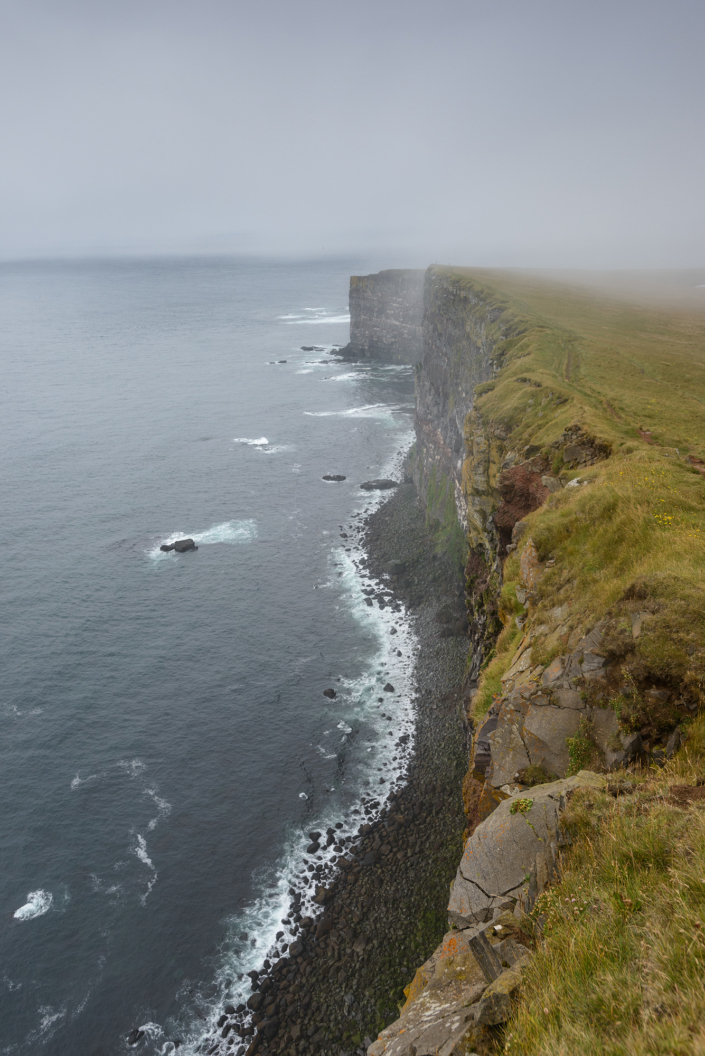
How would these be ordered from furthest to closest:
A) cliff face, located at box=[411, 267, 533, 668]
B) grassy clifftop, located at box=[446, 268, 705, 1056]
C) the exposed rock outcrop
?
cliff face, located at box=[411, 267, 533, 668]
the exposed rock outcrop
grassy clifftop, located at box=[446, 268, 705, 1056]

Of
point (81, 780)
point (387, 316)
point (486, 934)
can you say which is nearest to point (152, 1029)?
point (81, 780)

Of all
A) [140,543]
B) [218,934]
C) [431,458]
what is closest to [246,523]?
[140,543]

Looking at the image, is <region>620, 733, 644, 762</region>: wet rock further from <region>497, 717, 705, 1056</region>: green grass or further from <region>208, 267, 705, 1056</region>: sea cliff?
<region>497, 717, 705, 1056</region>: green grass

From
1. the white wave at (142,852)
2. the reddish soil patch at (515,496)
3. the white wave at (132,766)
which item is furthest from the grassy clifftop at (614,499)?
the white wave at (132,766)

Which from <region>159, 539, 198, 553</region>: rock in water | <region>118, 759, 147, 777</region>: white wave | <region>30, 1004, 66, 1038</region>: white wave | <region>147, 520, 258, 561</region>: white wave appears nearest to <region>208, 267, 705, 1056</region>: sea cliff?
<region>30, 1004, 66, 1038</region>: white wave

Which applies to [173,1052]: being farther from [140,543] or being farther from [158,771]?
[140,543]
